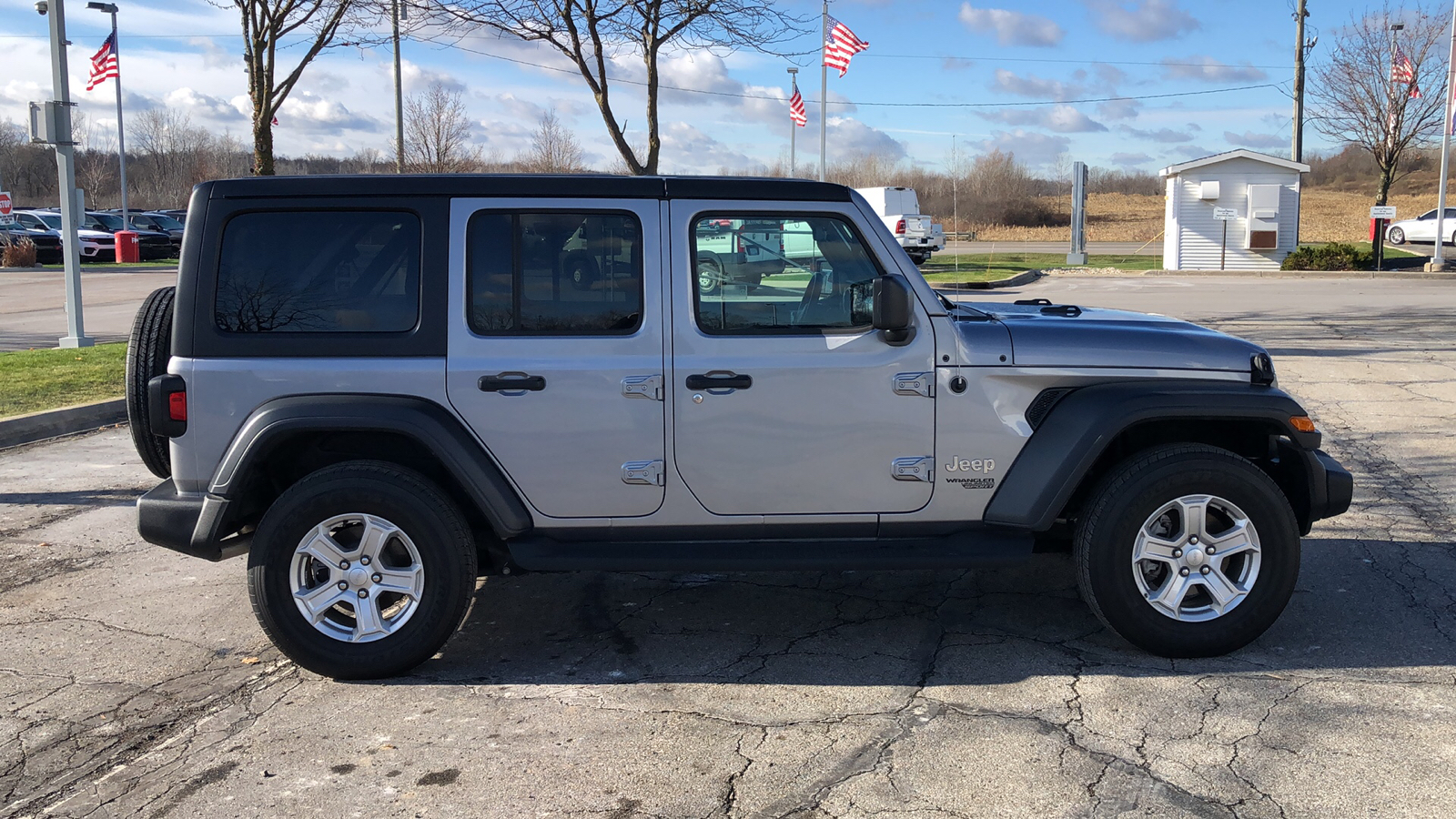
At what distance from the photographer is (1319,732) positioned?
3850 millimetres

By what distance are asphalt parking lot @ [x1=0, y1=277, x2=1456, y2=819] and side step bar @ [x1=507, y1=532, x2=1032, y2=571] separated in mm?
416

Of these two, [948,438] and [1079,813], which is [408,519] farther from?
[1079,813]

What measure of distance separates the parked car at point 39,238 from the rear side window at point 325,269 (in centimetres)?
3389

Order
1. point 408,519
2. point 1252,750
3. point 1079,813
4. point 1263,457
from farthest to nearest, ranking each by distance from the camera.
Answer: point 1263,457 → point 408,519 → point 1252,750 → point 1079,813

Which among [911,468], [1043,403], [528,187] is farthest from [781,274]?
[1043,403]

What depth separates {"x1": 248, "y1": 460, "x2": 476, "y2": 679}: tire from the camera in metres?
4.33

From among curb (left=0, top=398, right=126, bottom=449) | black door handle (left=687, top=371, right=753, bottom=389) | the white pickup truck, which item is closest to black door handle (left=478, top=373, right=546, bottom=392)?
black door handle (left=687, top=371, right=753, bottom=389)

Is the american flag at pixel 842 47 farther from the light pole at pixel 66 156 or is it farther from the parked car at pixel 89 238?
the parked car at pixel 89 238

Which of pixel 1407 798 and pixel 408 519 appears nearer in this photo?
pixel 1407 798

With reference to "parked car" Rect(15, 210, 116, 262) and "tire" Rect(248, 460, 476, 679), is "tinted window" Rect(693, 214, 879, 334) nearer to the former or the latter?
"tire" Rect(248, 460, 476, 679)

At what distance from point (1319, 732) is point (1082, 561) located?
1.00m

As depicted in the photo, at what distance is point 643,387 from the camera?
443 centimetres

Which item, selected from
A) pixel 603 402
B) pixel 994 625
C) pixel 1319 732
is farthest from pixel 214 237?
pixel 1319 732

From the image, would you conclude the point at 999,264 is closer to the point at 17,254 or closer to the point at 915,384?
the point at 17,254
